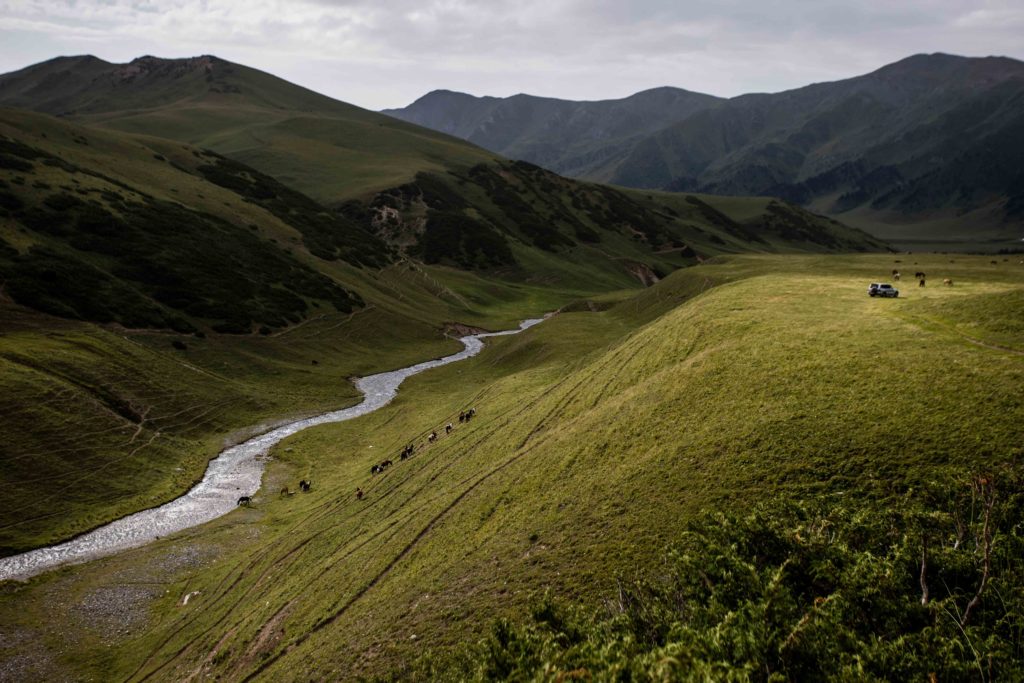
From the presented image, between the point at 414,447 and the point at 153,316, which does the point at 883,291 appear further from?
the point at 153,316

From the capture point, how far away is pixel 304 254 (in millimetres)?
159875

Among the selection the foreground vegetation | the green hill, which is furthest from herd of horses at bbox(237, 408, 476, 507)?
the foreground vegetation

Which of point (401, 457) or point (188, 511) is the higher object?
point (401, 457)

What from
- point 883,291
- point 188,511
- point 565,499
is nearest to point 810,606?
point 565,499

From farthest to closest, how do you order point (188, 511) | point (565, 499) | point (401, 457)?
1. point (401, 457)
2. point (188, 511)
3. point (565, 499)

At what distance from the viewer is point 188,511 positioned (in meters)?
59.1

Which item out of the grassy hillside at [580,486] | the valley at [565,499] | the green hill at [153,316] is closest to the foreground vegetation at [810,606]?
the valley at [565,499]

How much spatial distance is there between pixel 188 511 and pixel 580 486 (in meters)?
46.5

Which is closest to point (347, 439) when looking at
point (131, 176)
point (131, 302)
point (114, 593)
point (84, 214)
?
point (114, 593)

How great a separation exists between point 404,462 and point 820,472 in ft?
136

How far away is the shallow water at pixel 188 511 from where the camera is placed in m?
48.3

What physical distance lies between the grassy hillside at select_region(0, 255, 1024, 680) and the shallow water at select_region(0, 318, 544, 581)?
276cm

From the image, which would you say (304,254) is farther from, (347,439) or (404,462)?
(404,462)

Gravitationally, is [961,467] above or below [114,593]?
above
